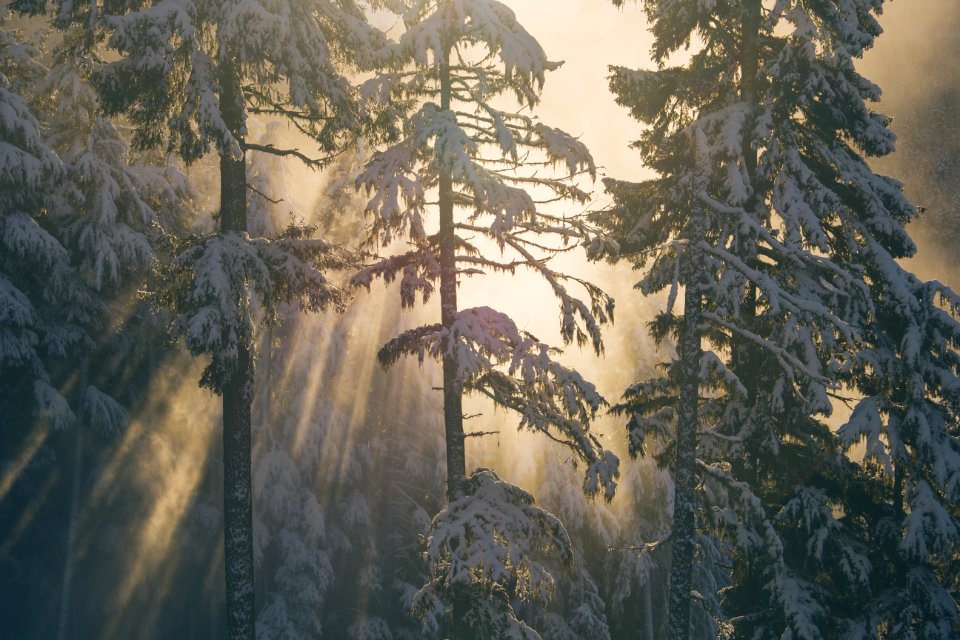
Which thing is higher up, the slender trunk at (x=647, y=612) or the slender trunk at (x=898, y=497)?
the slender trunk at (x=898, y=497)

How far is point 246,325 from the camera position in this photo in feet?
28.3

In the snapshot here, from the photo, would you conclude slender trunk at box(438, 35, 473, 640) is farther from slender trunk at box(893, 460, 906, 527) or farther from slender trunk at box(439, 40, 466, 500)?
slender trunk at box(893, 460, 906, 527)

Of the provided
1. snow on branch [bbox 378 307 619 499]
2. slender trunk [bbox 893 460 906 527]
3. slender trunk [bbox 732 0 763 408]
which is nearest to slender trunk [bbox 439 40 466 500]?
snow on branch [bbox 378 307 619 499]

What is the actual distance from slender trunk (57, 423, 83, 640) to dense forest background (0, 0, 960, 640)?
69mm

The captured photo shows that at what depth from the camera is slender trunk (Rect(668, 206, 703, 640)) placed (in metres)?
9.95

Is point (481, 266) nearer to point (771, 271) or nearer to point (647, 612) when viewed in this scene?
point (771, 271)

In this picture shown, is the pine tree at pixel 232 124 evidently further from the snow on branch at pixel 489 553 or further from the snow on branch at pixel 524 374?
the snow on branch at pixel 489 553

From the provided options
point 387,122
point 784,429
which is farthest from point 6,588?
point 784,429

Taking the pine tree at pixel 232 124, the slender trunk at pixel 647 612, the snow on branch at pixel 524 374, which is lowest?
the slender trunk at pixel 647 612

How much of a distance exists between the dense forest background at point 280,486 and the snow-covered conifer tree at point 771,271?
9477 millimetres

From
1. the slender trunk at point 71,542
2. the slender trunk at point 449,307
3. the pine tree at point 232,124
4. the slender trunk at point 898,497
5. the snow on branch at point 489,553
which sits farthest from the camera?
the slender trunk at point 71,542

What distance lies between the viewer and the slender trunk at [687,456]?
32.6 feet

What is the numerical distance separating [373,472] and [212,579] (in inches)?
300

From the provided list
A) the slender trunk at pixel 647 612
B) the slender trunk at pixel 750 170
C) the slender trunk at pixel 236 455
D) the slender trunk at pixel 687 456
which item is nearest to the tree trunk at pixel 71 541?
the slender trunk at pixel 236 455
